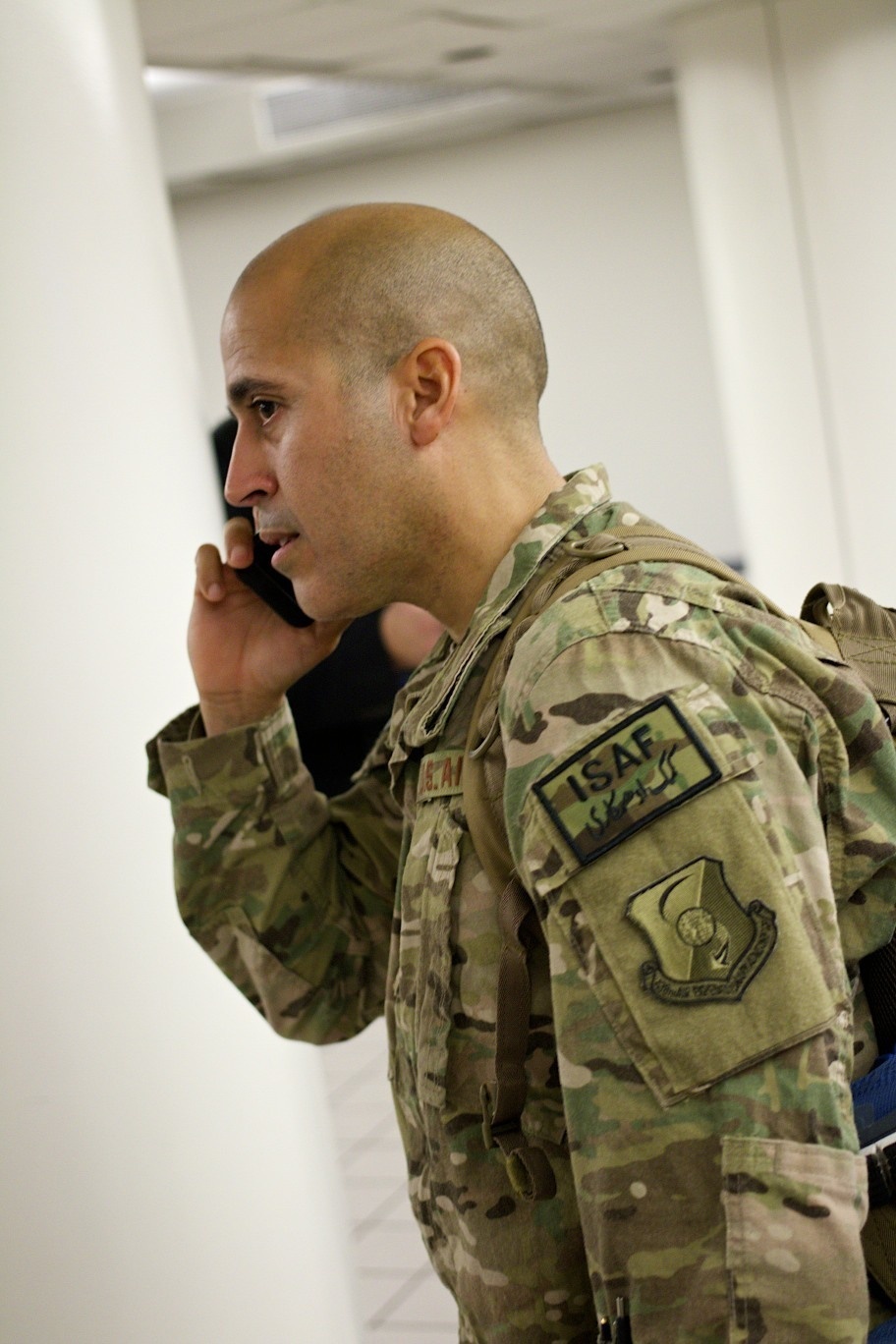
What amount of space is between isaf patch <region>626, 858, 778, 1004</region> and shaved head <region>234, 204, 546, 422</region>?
0.60 metres

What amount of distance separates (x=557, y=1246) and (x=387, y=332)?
2.97ft

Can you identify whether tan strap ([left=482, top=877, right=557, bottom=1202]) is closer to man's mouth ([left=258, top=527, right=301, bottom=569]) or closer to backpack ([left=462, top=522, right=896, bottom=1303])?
backpack ([left=462, top=522, right=896, bottom=1303])

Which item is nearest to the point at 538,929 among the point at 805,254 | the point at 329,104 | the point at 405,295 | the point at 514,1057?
the point at 514,1057

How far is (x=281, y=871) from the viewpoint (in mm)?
1781

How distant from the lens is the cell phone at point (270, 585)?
1.79m

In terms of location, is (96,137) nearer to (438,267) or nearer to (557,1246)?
(438,267)

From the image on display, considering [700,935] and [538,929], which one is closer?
[700,935]

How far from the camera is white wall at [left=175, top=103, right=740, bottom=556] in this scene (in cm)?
823

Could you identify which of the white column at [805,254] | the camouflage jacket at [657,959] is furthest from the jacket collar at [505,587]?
the white column at [805,254]

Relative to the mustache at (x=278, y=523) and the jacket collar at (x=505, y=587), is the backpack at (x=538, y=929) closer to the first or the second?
the jacket collar at (x=505, y=587)

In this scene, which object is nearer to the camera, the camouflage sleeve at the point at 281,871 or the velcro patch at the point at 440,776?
the velcro patch at the point at 440,776

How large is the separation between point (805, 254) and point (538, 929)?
4859 mm

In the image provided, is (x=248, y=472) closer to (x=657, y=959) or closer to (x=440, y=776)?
(x=440, y=776)

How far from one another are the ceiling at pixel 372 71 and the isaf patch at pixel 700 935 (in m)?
3.93
